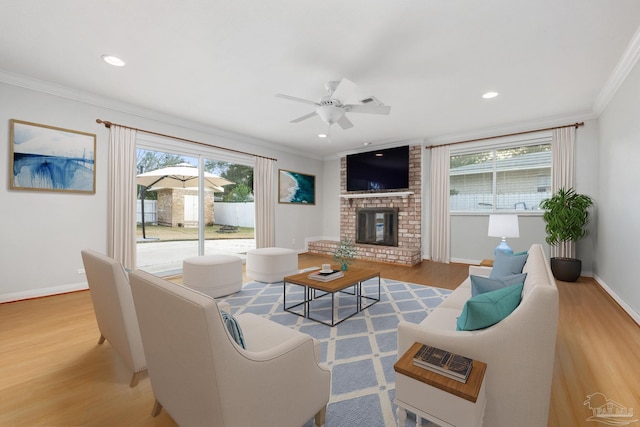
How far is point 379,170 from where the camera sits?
6336 mm

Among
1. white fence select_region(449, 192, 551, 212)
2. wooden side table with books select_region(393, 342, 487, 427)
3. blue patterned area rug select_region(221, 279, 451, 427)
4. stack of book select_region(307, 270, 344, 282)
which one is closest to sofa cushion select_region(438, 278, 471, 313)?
blue patterned area rug select_region(221, 279, 451, 427)

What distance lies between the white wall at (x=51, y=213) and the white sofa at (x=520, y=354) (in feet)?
14.6

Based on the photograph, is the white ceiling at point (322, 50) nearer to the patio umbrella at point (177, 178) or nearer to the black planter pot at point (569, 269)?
the patio umbrella at point (177, 178)

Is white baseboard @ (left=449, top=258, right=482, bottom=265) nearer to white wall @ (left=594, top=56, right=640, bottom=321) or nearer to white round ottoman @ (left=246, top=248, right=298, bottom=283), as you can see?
white wall @ (left=594, top=56, right=640, bottom=321)

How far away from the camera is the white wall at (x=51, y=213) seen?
3.14 m

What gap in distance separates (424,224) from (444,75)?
3.50m

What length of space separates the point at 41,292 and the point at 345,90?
4.36 metres

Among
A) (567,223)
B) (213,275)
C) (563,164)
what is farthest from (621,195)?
(213,275)

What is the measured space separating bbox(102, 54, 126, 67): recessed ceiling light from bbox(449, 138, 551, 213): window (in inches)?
219

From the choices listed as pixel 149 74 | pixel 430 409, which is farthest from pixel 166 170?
pixel 430 409

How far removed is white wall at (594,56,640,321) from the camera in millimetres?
2775

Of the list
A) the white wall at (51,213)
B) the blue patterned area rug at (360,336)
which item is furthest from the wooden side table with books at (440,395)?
the white wall at (51,213)

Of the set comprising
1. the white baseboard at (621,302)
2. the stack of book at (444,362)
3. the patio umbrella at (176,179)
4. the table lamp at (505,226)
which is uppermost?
the patio umbrella at (176,179)

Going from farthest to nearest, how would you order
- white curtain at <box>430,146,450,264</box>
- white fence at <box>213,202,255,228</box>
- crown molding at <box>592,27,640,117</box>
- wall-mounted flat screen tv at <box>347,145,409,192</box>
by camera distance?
wall-mounted flat screen tv at <box>347,145,409,192</box> → white curtain at <box>430,146,450,264</box> → white fence at <box>213,202,255,228</box> → crown molding at <box>592,27,640,117</box>
